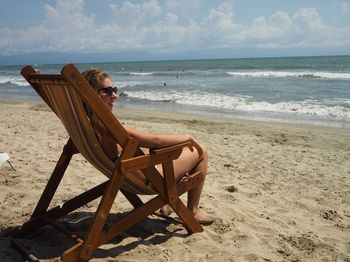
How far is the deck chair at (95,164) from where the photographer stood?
232 centimetres

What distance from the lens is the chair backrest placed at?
2178 millimetres

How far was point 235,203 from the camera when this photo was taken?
3953 mm

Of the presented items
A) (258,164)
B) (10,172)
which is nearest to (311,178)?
(258,164)

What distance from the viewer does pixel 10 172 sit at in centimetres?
462

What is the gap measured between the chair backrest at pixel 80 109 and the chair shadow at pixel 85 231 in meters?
0.51

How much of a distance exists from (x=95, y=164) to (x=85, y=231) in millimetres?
819

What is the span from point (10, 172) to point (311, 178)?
3790mm

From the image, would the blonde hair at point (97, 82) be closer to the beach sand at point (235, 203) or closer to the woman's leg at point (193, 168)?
the woman's leg at point (193, 168)

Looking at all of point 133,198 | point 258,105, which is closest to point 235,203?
point 133,198

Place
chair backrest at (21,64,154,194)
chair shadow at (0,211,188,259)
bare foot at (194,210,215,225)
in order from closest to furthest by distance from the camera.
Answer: chair backrest at (21,64,154,194)
chair shadow at (0,211,188,259)
bare foot at (194,210,215,225)

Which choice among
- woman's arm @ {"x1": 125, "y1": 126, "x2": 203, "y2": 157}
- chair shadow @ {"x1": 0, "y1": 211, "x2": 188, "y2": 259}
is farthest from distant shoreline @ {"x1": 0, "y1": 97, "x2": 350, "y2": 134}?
woman's arm @ {"x1": 125, "y1": 126, "x2": 203, "y2": 157}

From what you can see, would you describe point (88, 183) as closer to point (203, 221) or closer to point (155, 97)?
point (203, 221)

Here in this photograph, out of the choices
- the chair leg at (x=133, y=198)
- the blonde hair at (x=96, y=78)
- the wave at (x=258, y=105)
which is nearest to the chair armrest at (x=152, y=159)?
the blonde hair at (x=96, y=78)

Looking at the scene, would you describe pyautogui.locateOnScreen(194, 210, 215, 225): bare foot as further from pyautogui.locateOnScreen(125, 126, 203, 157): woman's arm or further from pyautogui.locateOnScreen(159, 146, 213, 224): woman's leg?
pyautogui.locateOnScreen(125, 126, 203, 157): woman's arm
